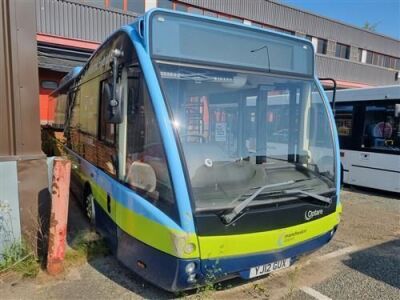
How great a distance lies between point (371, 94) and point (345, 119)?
923 mm

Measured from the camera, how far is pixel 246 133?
378 centimetres

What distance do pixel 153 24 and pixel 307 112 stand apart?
203 cm

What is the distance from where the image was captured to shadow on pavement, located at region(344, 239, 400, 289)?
157 inches

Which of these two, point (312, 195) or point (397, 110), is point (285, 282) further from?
point (397, 110)

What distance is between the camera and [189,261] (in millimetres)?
2812

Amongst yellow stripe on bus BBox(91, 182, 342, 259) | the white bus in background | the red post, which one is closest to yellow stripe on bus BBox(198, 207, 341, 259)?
yellow stripe on bus BBox(91, 182, 342, 259)

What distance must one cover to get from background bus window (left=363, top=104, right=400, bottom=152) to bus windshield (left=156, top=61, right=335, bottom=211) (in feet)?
15.6

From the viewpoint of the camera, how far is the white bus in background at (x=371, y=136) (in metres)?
7.84

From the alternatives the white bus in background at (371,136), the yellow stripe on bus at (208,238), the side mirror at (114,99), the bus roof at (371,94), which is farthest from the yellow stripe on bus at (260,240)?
the bus roof at (371,94)

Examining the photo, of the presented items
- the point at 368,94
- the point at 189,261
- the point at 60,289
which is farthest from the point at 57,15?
the point at 189,261

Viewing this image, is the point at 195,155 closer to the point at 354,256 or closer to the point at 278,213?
the point at 278,213

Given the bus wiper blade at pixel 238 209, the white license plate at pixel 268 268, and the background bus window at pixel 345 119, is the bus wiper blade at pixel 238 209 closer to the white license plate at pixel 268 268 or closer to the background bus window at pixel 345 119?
the white license plate at pixel 268 268

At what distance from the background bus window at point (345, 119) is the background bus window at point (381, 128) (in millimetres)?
431

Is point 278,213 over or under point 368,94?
under
